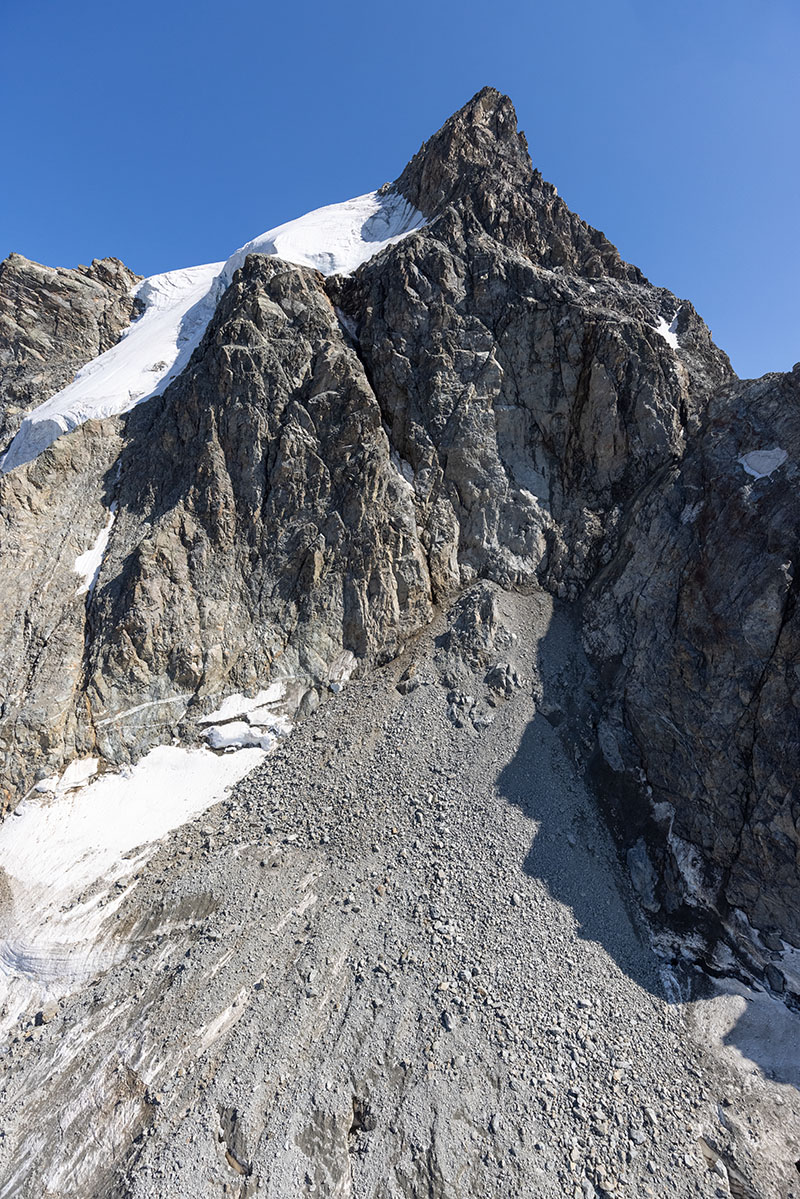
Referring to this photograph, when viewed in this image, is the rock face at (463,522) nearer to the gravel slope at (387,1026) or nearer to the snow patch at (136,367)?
the snow patch at (136,367)

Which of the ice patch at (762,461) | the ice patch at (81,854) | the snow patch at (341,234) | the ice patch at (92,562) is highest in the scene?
the snow patch at (341,234)

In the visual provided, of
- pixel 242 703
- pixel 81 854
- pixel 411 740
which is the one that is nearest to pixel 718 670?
pixel 411 740

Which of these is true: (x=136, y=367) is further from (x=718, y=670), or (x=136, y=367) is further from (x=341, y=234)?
(x=718, y=670)

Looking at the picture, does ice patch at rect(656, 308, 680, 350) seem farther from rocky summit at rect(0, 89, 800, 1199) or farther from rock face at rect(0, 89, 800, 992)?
rocky summit at rect(0, 89, 800, 1199)

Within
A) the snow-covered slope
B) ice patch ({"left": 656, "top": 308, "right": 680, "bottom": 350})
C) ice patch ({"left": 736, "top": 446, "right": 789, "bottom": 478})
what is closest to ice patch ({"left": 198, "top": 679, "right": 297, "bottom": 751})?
the snow-covered slope

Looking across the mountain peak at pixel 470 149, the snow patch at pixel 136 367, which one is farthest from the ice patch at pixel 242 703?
the mountain peak at pixel 470 149

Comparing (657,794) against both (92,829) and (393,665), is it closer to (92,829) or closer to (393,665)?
(393,665)
